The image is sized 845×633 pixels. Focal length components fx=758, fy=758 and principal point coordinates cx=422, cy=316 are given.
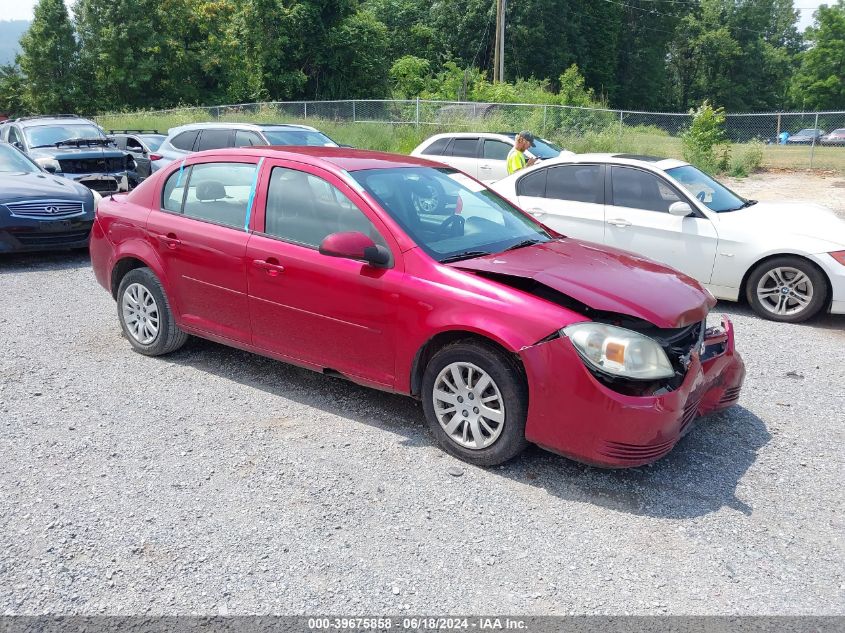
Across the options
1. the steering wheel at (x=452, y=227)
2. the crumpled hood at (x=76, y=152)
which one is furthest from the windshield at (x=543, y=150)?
the steering wheel at (x=452, y=227)

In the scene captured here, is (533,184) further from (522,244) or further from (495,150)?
(495,150)

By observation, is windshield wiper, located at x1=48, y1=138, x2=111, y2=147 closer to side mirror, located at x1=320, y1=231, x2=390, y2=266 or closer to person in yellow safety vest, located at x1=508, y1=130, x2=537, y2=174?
person in yellow safety vest, located at x1=508, y1=130, x2=537, y2=174

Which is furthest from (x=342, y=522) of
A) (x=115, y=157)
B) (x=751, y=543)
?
(x=115, y=157)

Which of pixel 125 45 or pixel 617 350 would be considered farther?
pixel 125 45

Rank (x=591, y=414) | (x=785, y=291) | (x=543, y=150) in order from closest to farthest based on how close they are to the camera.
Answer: (x=591, y=414) < (x=785, y=291) < (x=543, y=150)

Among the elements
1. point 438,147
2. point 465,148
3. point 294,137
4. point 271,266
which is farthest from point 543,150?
point 271,266

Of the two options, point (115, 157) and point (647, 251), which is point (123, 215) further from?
point (115, 157)

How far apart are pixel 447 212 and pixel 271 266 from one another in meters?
1.20

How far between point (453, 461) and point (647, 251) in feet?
14.4

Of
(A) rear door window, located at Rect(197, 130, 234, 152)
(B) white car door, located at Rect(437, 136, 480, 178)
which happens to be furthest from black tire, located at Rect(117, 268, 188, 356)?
(B) white car door, located at Rect(437, 136, 480, 178)

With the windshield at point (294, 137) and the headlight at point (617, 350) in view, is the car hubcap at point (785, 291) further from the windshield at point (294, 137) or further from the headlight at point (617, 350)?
the windshield at point (294, 137)

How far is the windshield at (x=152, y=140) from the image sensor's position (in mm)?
16891

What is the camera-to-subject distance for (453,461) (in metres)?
4.32

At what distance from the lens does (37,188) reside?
9.70m
